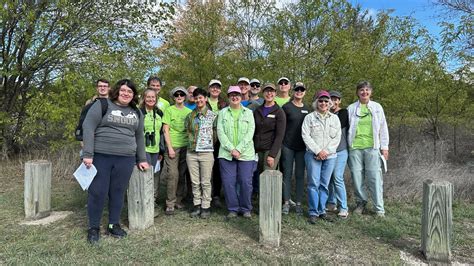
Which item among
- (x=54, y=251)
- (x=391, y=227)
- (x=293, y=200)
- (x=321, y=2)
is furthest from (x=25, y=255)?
(x=321, y=2)

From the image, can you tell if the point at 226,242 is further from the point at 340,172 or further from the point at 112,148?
the point at 340,172

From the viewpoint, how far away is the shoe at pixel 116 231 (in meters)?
4.02

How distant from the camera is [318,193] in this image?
4.61 meters

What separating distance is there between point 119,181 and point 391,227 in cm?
332

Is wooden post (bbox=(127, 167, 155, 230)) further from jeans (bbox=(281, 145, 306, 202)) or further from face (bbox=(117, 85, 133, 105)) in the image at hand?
jeans (bbox=(281, 145, 306, 202))

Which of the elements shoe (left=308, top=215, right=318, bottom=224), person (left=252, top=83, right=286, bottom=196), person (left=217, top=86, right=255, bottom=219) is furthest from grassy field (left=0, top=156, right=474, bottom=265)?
→ person (left=252, top=83, right=286, bottom=196)

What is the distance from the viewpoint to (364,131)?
4.82 meters

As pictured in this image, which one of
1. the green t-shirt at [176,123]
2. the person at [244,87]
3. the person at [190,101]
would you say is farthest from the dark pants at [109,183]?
the person at [244,87]

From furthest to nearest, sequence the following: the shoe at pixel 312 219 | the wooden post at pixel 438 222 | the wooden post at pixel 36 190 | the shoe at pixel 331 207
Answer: the shoe at pixel 331 207 < the wooden post at pixel 36 190 < the shoe at pixel 312 219 < the wooden post at pixel 438 222

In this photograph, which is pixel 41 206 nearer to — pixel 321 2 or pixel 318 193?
pixel 318 193

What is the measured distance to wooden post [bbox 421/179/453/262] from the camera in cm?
338

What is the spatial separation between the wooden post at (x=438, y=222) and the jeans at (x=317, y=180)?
1291 millimetres

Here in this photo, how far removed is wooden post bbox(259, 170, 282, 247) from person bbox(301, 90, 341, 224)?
35.3 inches

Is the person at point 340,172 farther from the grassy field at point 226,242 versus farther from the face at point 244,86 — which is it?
the face at point 244,86
